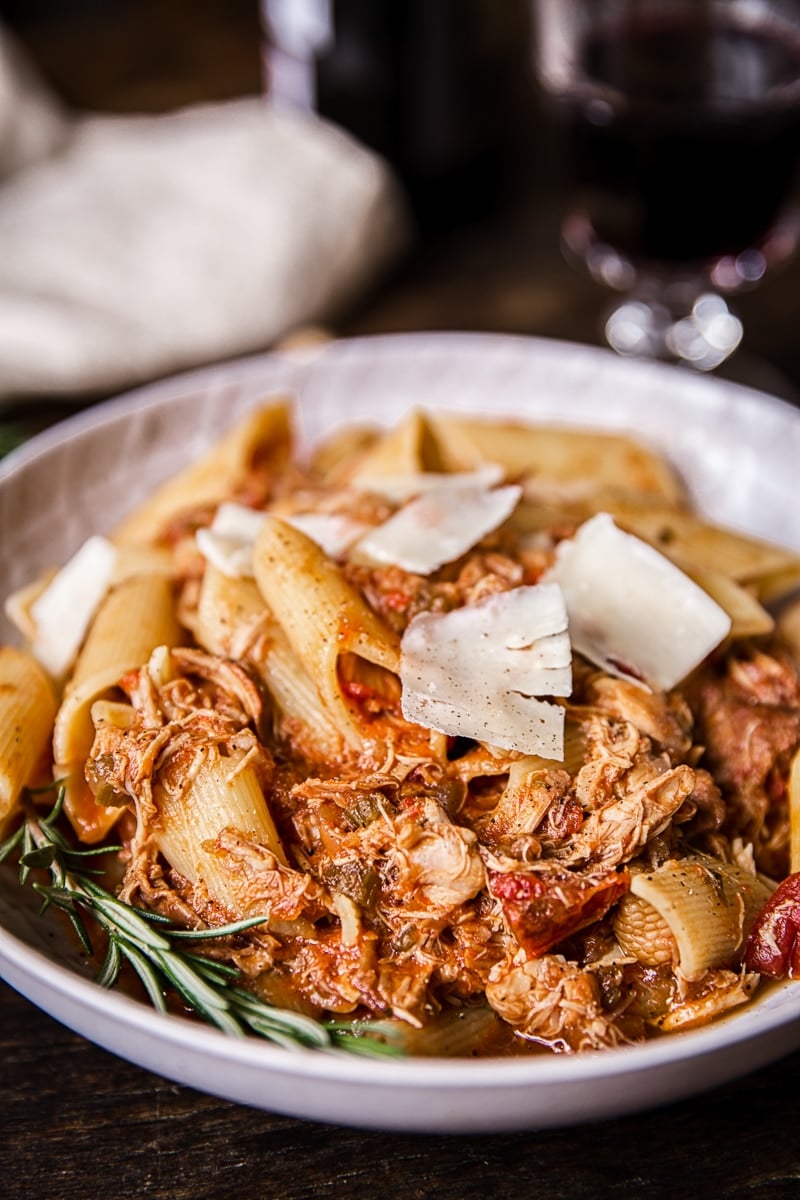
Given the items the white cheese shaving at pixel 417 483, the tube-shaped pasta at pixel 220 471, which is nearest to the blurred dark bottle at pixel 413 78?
the tube-shaped pasta at pixel 220 471

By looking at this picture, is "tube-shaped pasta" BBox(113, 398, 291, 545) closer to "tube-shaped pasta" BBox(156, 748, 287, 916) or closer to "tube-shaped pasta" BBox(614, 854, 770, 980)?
"tube-shaped pasta" BBox(156, 748, 287, 916)

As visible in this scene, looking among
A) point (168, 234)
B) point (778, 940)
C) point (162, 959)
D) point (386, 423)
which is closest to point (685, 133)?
point (386, 423)

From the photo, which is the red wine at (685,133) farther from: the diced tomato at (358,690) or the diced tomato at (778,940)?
the diced tomato at (778,940)

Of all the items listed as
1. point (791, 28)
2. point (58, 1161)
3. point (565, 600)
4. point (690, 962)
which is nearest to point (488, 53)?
point (791, 28)

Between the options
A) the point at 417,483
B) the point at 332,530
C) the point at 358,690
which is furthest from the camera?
the point at 417,483

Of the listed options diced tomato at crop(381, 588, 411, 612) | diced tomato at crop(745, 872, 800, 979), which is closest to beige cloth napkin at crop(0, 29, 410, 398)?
diced tomato at crop(381, 588, 411, 612)

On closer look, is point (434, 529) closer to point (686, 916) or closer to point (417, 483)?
point (417, 483)
